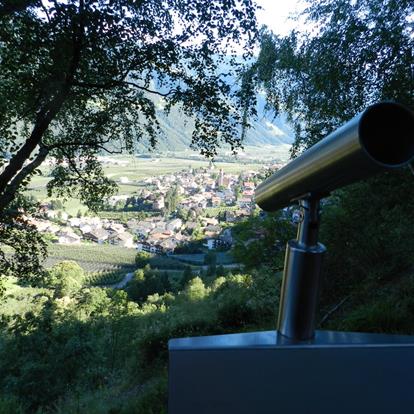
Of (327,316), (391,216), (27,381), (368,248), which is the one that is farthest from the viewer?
(27,381)

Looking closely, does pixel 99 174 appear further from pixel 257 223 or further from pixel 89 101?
pixel 257 223

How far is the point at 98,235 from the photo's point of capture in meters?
42.1

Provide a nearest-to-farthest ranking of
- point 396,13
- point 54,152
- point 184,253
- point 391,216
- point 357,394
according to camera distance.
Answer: point 357,394 < point 396,13 < point 391,216 < point 54,152 < point 184,253

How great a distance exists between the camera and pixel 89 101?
5.34m

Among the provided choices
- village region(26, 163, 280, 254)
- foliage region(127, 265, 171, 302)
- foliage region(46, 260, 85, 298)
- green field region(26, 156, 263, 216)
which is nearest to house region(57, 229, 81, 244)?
village region(26, 163, 280, 254)

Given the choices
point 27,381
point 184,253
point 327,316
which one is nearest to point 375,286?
point 327,316

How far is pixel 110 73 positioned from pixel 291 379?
4.53 metres

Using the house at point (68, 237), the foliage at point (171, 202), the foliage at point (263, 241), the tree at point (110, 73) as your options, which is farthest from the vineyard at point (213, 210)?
the tree at point (110, 73)

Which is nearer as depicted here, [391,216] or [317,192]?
[317,192]

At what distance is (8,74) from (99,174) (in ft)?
7.43

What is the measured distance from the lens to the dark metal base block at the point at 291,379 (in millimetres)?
642

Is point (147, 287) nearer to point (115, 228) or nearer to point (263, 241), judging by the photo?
point (115, 228)

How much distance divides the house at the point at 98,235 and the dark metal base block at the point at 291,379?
42.3 m

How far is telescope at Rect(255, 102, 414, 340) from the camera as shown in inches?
21.9
